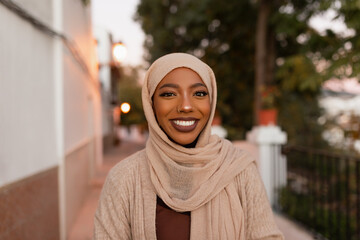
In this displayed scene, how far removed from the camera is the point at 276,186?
543cm

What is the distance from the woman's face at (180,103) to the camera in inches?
58.6

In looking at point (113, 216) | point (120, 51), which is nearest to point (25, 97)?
point (113, 216)

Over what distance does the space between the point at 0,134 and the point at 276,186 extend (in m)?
4.25

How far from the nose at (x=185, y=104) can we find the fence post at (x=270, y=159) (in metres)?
4.22

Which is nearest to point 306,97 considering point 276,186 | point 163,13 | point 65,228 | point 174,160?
point 163,13

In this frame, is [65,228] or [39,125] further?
[65,228]

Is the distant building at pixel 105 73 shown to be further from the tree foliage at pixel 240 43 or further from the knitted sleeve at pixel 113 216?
the knitted sleeve at pixel 113 216

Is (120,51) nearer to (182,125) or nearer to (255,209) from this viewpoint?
(182,125)

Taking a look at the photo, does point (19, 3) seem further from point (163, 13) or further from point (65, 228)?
point (163, 13)

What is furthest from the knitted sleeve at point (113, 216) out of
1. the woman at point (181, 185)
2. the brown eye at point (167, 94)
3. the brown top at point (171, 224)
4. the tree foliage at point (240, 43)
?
the tree foliage at point (240, 43)

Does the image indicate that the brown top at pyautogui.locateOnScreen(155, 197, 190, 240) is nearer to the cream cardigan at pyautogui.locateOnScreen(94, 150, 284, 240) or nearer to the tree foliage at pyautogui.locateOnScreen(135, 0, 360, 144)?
the cream cardigan at pyautogui.locateOnScreen(94, 150, 284, 240)

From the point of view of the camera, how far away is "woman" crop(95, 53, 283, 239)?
147 centimetres

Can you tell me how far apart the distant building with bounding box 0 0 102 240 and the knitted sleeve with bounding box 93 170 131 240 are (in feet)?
5.63

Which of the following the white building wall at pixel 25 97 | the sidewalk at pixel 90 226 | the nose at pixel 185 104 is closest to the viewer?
the nose at pixel 185 104
